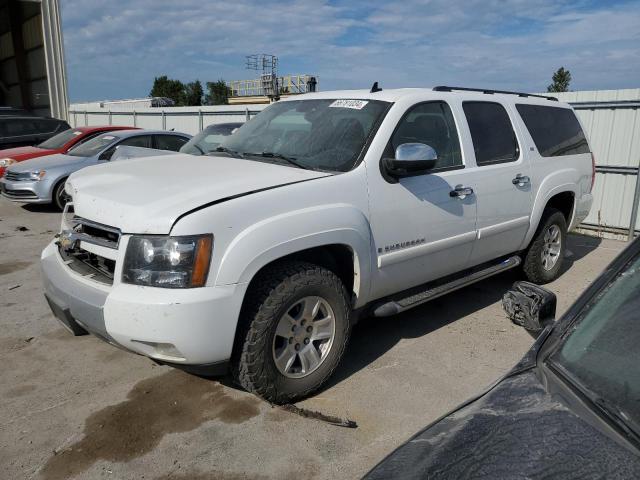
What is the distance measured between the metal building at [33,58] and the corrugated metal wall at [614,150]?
69.8 feet

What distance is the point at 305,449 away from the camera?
293cm

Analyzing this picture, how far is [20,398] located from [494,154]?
13.3 ft

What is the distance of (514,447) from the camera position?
146 cm

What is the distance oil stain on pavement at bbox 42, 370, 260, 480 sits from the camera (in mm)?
2844

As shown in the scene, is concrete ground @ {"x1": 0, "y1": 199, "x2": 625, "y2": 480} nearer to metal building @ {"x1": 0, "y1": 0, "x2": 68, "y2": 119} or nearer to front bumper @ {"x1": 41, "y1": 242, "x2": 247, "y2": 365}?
front bumper @ {"x1": 41, "y1": 242, "x2": 247, "y2": 365}

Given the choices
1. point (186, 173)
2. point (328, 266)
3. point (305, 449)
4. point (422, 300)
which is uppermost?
point (186, 173)

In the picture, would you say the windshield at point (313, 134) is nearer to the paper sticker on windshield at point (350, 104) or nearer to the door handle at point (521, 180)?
the paper sticker on windshield at point (350, 104)

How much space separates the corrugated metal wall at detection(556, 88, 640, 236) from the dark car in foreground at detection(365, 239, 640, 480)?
822cm

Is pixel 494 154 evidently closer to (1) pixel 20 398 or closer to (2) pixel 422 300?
(2) pixel 422 300

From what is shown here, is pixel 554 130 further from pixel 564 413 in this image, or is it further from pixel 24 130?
pixel 24 130

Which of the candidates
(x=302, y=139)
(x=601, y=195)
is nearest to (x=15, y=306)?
(x=302, y=139)

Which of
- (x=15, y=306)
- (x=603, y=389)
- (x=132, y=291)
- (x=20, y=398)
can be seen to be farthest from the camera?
(x=15, y=306)

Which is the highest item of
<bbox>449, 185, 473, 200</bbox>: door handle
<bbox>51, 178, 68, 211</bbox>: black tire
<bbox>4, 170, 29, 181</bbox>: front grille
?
<bbox>449, 185, 473, 200</bbox>: door handle

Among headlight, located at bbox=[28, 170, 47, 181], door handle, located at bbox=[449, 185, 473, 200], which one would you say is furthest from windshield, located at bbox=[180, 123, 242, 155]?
door handle, located at bbox=[449, 185, 473, 200]
